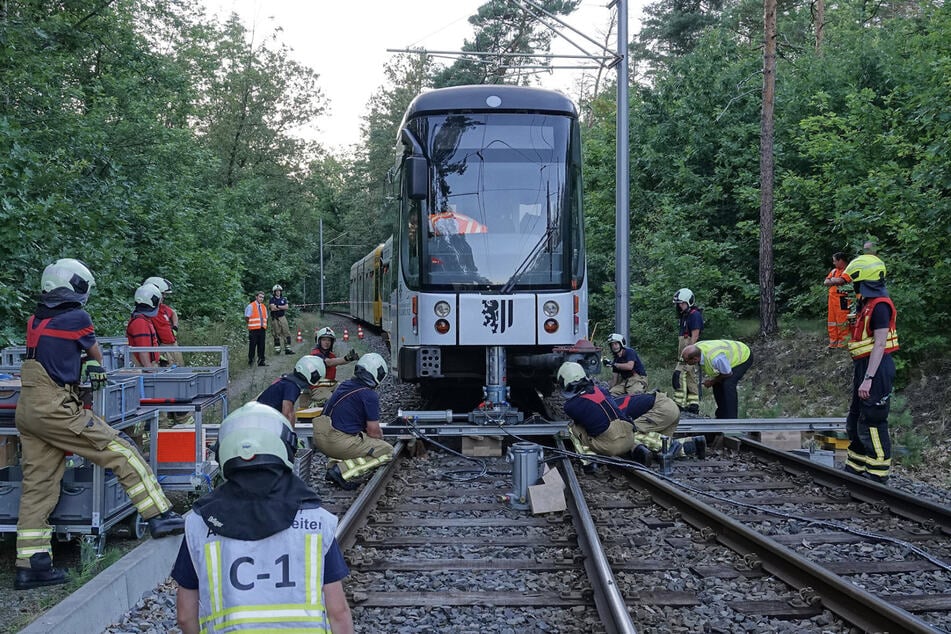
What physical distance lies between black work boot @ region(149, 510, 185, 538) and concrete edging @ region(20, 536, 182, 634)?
1.6 inches

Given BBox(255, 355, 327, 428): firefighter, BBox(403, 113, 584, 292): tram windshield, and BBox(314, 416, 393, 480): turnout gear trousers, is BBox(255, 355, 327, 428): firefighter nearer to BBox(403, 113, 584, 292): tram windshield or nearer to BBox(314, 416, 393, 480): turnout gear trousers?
BBox(314, 416, 393, 480): turnout gear trousers

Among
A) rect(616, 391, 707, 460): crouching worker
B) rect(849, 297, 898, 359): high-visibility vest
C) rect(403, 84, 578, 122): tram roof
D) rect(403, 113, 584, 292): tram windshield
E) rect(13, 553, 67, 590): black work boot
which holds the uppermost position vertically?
rect(403, 84, 578, 122): tram roof

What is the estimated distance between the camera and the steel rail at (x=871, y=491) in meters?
5.74

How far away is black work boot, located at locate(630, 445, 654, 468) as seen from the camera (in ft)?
25.6

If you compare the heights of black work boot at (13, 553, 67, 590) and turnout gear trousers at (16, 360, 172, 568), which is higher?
turnout gear trousers at (16, 360, 172, 568)

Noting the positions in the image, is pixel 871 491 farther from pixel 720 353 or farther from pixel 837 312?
pixel 837 312

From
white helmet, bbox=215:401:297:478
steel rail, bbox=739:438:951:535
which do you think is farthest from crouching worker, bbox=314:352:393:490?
white helmet, bbox=215:401:297:478

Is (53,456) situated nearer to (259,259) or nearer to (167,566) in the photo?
(167,566)

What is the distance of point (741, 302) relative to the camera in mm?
19062

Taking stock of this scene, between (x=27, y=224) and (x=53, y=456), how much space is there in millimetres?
5283

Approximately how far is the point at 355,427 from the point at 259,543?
5412 mm

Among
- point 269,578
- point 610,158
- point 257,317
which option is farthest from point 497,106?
point 610,158

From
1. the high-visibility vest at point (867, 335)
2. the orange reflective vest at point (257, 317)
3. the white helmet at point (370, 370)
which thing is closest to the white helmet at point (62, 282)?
the white helmet at point (370, 370)

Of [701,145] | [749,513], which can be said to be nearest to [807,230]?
[701,145]
